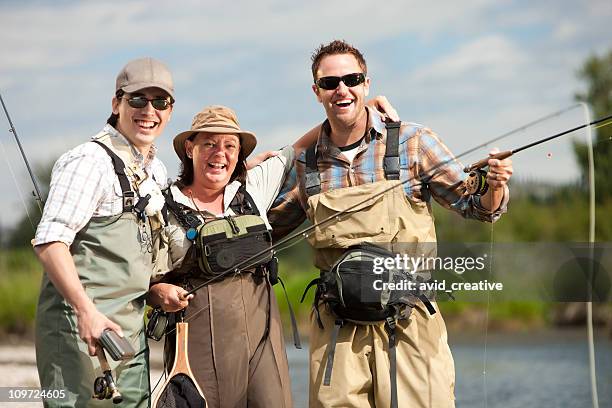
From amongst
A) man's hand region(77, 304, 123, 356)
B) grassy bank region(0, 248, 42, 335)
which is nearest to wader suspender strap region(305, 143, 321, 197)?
man's hand region(77, 304, 123, 356)

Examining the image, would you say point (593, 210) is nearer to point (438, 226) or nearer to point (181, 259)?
point (438, 226)

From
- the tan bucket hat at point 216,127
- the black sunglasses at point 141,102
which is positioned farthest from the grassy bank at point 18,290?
the black sunglasses at point 141,102

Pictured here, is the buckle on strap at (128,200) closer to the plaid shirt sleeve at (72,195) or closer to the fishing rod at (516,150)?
the plaid shirt sleeve at (72,195)

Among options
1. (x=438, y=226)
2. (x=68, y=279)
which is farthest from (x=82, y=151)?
(x=438, y=226)

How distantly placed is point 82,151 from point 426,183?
153cm

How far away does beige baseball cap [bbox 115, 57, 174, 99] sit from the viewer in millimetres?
4035

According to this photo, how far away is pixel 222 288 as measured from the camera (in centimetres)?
427

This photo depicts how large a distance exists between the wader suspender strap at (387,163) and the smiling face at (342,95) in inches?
6.6

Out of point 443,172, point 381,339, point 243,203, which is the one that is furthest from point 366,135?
point 381,339

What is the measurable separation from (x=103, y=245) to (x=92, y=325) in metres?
0.33

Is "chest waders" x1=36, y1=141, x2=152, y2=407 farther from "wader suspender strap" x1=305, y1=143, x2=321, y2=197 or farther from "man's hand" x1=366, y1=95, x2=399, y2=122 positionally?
"man's hand" x1=366, y1=95, x2=399, y2=122

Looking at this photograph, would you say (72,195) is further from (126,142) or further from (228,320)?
(228,320)

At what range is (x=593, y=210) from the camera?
471 centimetres

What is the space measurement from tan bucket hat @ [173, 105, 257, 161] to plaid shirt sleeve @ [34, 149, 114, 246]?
0.62 meters
